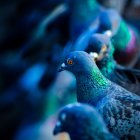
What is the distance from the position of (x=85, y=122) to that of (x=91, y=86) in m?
0.20

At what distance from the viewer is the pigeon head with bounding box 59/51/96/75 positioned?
1002 mm

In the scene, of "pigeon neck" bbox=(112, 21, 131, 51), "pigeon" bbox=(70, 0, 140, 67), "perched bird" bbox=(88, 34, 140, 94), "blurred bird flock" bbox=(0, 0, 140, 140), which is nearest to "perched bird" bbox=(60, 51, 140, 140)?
"blurred bird flock" bbox=(0, 0, 140, 140)

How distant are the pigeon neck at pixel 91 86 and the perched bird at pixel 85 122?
0.17 m

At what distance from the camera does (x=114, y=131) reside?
3.06 ft

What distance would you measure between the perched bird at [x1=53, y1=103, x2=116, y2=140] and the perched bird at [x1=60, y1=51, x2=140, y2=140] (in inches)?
3.6

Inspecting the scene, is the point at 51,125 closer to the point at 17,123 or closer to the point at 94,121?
the point at 17,123

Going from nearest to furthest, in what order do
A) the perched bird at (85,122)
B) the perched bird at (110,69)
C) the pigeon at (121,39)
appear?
1. the perched bird at (85,122)
2. the perched bird at (110,69)
3. the pigeon at (121,39)

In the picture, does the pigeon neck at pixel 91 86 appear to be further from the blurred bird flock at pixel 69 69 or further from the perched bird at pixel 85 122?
the perched bird at pixel 85 122

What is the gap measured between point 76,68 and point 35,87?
1.14 m

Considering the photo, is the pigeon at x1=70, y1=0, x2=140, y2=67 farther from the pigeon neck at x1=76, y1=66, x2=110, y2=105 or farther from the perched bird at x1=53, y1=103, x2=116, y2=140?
the perched bird at x1=53, y1=103, x2=116, y2=140

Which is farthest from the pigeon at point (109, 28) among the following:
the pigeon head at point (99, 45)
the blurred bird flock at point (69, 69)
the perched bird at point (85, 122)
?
the perched bird at point (85, 122)

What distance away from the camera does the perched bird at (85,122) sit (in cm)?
82

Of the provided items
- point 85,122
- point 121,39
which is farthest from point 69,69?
point 121,39

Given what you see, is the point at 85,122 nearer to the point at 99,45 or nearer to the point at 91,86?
the point at 91,86
